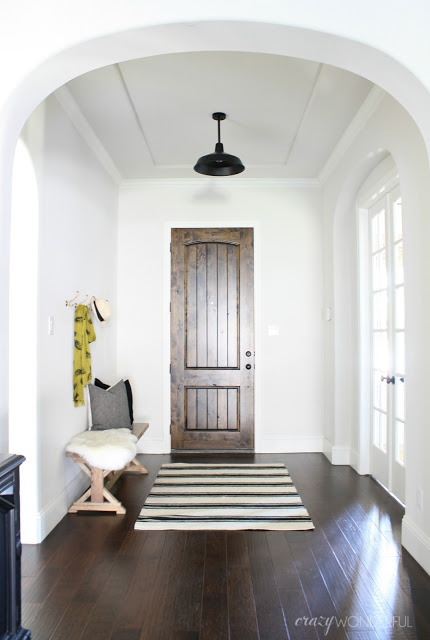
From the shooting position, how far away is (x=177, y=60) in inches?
115

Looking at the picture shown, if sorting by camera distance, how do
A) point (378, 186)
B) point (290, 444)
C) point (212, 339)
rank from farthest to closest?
1. point (212, 339)
2. point (290, 444)
3. point (378, 186)

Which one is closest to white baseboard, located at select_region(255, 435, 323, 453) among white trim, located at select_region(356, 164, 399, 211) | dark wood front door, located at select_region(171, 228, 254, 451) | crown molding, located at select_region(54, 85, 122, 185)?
dark wood front door, located at select_region(171, 228, 254, 451)

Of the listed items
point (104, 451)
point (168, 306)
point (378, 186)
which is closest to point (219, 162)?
Result: point (378, 186)

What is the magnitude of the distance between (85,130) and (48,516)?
2750mm

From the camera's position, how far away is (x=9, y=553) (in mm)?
1574

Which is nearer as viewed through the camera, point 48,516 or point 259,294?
point 48,516

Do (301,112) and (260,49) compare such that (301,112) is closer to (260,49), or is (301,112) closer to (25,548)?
(260,49)

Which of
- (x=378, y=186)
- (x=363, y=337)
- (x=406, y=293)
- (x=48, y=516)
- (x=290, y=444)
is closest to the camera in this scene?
(x=406, y=293)

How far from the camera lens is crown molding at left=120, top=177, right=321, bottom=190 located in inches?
200

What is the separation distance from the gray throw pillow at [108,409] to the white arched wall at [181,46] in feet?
6.42

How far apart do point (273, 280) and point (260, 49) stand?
10.2 ft

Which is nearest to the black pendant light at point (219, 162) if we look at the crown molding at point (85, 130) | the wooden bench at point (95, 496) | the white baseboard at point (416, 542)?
the crown molding at point (85, 130)

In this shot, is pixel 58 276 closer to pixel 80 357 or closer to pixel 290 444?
pixel 80 357

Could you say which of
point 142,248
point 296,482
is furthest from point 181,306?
point 296,482
